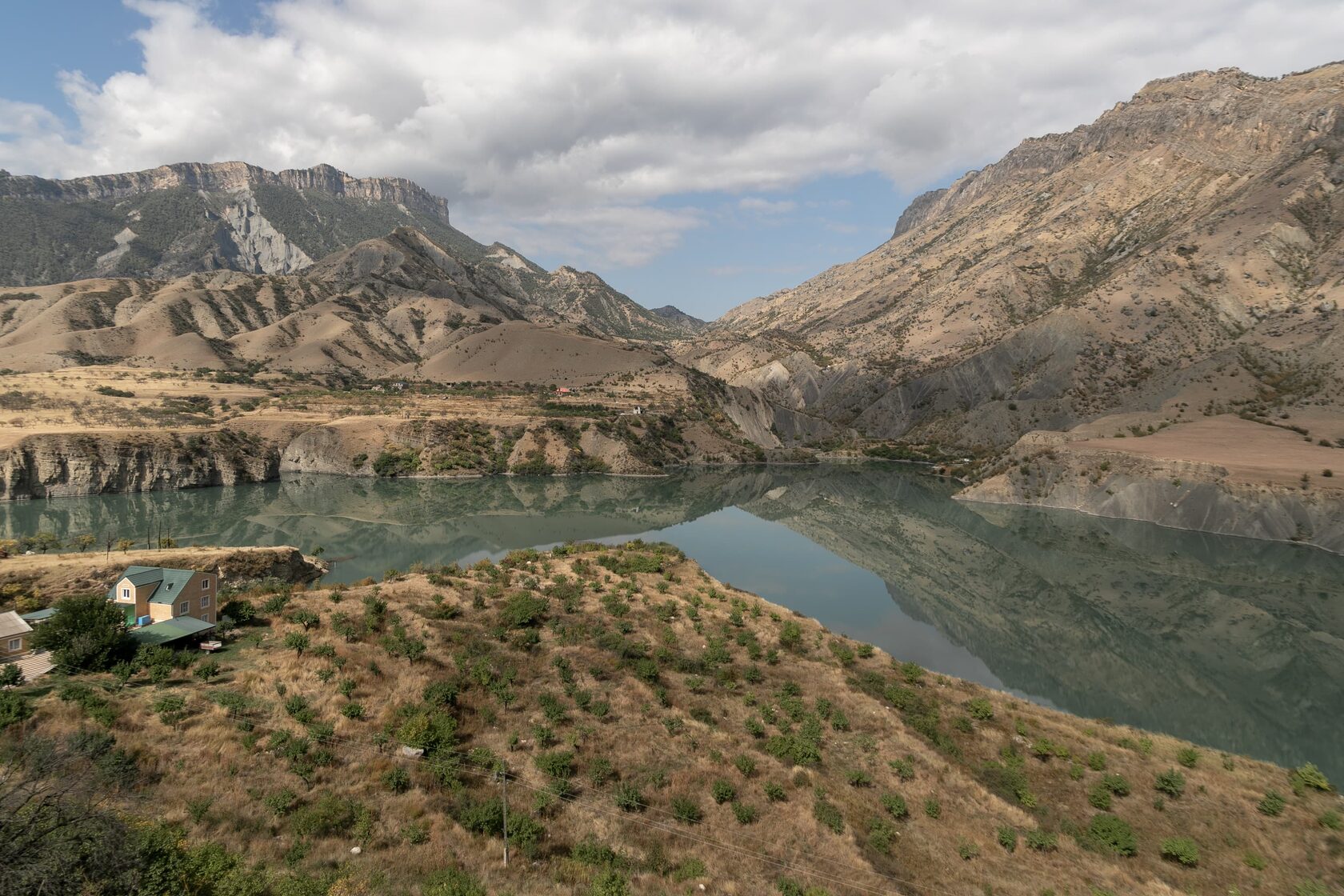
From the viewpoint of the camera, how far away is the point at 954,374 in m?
148

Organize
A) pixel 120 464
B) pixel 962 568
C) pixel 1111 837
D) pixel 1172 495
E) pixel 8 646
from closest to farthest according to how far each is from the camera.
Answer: pixel 1111 837 → pixel 8 646 → pixel 962 568 → pixel 1172 495 → pixel 120 464

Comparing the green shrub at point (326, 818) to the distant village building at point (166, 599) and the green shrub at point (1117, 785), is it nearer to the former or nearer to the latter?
the distant village building at point (166, 599)

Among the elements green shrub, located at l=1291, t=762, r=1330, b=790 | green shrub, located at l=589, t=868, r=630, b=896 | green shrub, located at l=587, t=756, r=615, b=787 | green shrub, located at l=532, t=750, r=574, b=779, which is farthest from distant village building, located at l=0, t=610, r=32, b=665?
green shrub, located at l=1291, t=762, r=1330, b=790

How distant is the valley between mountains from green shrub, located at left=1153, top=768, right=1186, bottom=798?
59073 mm

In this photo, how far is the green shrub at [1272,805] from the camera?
20.0 m

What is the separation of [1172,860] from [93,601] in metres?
35.3

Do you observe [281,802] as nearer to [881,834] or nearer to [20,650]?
[20,650]

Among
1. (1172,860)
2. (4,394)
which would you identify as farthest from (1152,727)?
(4,394)

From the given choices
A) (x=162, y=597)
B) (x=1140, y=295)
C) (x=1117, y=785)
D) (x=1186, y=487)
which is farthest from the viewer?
(x=1140, y=295)

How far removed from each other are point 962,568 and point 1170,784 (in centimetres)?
3862

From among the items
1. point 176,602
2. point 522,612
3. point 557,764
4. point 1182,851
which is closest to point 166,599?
point 176,602

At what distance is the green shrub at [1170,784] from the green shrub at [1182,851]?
336 centimetres

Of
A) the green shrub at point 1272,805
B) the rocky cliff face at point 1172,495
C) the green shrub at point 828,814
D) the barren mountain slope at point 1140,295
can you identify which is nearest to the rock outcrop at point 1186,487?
the rocky cliff face at point 1172,495

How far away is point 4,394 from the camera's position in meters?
89.1
